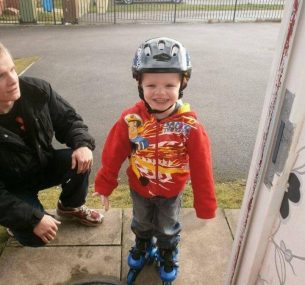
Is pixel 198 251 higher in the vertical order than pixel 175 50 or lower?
lower

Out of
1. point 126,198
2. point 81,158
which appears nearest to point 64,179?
point 81,158

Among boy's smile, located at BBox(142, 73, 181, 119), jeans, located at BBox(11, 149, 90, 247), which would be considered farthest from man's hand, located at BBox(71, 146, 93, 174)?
boy's smile, located at BBox(142, 73, 181, 119)

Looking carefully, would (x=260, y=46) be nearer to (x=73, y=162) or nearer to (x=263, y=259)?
(x=73, y=162)

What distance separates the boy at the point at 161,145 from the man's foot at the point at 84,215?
73 cm

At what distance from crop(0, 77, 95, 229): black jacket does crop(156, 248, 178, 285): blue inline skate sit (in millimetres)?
905

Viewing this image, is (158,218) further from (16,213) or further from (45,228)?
(16,213)

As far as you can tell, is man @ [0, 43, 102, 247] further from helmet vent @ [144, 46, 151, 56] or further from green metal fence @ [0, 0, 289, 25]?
green metal fence @ [0, 0, 289, 25]

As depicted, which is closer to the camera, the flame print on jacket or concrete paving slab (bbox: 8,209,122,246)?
the flame print on jacket

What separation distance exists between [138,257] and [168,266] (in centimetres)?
23

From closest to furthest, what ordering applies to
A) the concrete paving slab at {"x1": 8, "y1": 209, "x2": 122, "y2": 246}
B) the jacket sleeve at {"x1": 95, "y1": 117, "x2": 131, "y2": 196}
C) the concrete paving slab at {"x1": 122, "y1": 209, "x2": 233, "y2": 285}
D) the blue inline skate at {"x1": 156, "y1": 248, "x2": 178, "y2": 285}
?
1. the jacket sleeve at {"x1": 95, "y1": 117, "x2": 131, "y2": 196}
2. the blue inline skate at {"x1": 156, "y1": 248, "x2": 178, "y2": 285}
3. the concrete paving slab at {"x1": 122, "y1": 209, "x2": 233, "y2": 285}
4. the concrete paving slab at {"x1": 8, "y1": 209, "x2": 122, "y2": 246}

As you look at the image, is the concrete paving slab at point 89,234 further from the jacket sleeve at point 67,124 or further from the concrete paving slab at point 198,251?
the jacket sleeve at point 67,124

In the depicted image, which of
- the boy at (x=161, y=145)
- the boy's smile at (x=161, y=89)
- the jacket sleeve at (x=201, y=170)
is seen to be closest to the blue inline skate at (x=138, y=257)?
the boy at (x=161, y=145)

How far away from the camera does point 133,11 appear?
1931 centimetres

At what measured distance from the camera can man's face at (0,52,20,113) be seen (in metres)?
2.28
